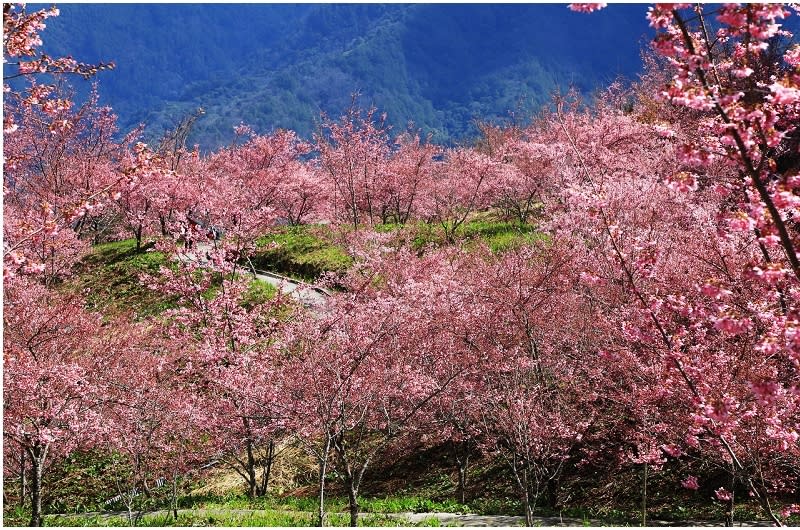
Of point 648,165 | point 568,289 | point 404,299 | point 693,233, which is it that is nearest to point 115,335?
point 404,299

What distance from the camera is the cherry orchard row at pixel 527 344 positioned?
148 inches

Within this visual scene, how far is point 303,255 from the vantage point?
22.5 metres

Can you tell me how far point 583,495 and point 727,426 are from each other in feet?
18.0

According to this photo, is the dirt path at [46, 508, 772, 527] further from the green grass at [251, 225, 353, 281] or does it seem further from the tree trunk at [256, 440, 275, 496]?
the green grass at [251, 225, 353, 281]

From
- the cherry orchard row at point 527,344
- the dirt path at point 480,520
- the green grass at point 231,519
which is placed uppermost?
the cherry orchard row at point 527,344

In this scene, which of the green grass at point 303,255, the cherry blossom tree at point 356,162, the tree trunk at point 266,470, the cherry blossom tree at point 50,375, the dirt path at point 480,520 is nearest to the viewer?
the dirt path at point 480,520

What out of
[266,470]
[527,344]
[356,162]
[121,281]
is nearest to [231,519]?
[266,470]

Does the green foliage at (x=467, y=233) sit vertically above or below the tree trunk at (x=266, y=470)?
above

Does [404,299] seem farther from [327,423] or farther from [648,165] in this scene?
[648,165]

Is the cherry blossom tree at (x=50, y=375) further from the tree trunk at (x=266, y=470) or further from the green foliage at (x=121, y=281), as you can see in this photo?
the green foliage at (x=121, y=281)

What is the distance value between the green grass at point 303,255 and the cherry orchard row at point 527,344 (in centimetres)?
480

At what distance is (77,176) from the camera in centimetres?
2614

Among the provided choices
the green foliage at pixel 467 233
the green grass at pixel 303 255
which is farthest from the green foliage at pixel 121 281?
the green foliage at pixel 467 233

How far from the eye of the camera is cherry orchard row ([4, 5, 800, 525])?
12.3ft
